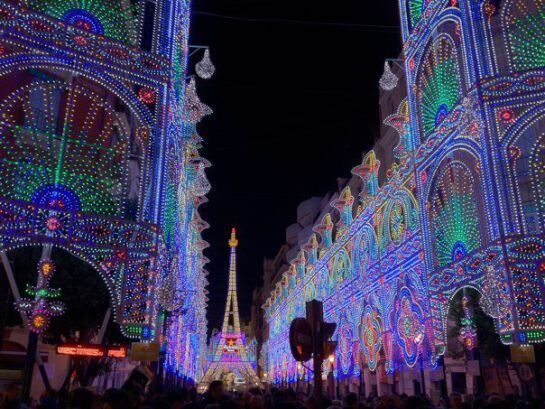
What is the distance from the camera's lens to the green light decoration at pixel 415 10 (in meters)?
19.5

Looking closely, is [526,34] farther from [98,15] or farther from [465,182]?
[98,15]

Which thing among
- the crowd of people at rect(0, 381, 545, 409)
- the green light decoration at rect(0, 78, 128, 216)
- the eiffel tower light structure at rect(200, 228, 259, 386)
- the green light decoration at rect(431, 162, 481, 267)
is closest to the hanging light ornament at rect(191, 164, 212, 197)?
the green light decoration at rect(0, 78, 128, 216)

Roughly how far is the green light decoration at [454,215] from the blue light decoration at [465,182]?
0.04 meters

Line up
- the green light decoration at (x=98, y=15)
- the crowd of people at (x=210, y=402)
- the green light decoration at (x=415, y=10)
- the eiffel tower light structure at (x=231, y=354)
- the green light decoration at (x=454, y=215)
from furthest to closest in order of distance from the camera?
1. the eiffel tower light structure at (x=231, y=354)
2. the green light decoration at (x=415, y=10)
3. the green light decoration at (x=454, y=215)
4. the green light decoration at (x=98, y=15)
5. the crowd of people at (x=210, y=402)

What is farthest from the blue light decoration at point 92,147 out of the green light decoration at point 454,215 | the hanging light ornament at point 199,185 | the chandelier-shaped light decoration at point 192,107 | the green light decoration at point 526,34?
the hanging light ornament at point 199,185

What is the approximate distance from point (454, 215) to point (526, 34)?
232 inches

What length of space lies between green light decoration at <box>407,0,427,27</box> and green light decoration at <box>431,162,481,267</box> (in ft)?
20.6

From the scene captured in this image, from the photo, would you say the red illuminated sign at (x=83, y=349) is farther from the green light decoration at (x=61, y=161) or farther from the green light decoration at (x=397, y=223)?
the green light decoration at (x=397, y=223)

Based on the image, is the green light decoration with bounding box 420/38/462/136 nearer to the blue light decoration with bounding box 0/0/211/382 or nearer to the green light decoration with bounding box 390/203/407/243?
the green light decoration with bounding box 390/203/407/243

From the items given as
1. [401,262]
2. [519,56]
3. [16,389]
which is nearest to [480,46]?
[519,56]

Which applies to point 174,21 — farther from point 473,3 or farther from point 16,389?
point 16,389

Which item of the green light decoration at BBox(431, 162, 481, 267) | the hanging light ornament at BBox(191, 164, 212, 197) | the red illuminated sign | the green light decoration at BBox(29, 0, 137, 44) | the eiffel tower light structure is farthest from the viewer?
the eiffel tower light structure

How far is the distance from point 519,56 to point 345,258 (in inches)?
788

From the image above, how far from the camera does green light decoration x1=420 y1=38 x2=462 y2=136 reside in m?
17.3
